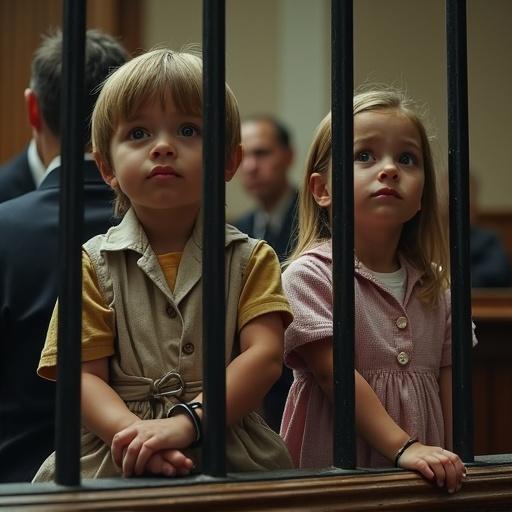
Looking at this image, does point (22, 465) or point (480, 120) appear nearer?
point (22, 465)

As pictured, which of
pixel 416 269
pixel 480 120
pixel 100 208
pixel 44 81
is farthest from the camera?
pixel 480 120

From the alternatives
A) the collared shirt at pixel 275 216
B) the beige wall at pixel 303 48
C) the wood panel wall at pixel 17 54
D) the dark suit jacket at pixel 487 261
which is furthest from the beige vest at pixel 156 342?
the beige wall at pixel 303 48

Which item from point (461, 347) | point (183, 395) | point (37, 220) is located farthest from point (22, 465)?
point (461, 347)

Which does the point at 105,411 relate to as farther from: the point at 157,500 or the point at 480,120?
the point at 480,120

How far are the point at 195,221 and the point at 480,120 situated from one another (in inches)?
225

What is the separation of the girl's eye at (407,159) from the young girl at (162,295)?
12.0 inches

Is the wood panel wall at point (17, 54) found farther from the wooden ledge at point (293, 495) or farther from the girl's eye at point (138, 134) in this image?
the wooden ledge at point (293, 495)

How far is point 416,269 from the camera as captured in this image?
1.63 m

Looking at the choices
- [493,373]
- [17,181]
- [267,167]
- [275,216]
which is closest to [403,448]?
[17,181]

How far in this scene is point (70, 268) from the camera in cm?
108

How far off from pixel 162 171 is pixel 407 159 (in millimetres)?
413

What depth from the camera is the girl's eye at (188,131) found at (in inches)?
53.8

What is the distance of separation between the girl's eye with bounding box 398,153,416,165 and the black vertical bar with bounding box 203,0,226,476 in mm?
485

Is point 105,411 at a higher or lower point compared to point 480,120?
lower
